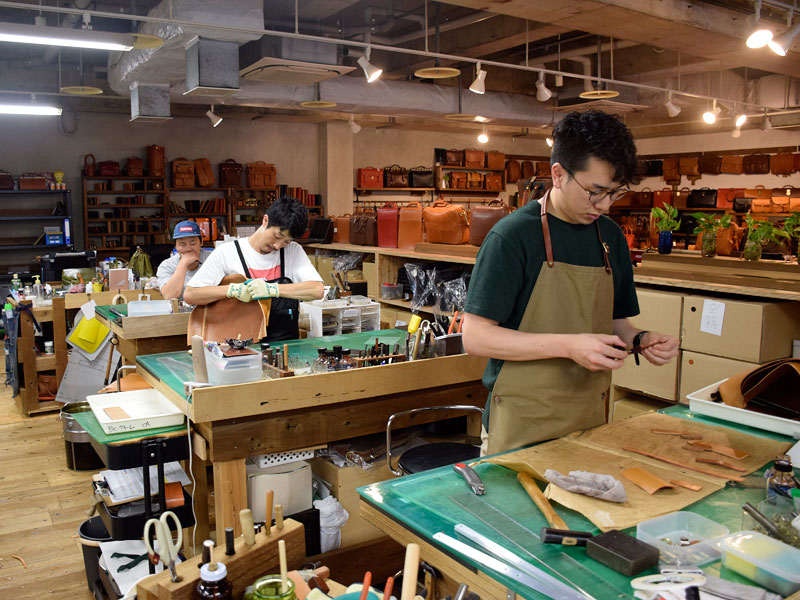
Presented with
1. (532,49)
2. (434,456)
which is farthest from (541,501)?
(532,49)

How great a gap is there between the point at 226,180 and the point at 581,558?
11.5 metres

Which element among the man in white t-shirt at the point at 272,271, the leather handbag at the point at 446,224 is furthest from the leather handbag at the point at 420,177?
the man in white t-shirt at the point at 272,271

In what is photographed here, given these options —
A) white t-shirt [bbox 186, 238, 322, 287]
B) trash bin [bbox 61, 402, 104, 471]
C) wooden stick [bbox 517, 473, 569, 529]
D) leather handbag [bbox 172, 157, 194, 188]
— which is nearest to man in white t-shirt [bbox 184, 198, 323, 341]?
white t-shirt [bbox 186, 238, 322, 287]

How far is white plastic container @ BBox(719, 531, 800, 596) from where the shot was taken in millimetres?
1260

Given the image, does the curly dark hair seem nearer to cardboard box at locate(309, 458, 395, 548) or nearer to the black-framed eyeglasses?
the black-framed eyeglasses

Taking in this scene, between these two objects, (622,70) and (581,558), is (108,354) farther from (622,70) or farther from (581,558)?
(622,70)

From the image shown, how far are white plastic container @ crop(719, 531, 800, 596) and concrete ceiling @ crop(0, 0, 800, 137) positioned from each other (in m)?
4.51

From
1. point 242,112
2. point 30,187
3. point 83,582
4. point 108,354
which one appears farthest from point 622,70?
point 83,582

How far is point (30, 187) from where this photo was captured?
10.2m

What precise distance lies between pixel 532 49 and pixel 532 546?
373 inches

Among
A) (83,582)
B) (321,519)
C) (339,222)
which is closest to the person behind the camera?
(321,519)

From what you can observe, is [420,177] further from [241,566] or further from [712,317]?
[241,566]

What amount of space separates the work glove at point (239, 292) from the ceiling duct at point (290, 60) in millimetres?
3764

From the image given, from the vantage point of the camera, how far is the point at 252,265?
12.7 ft
